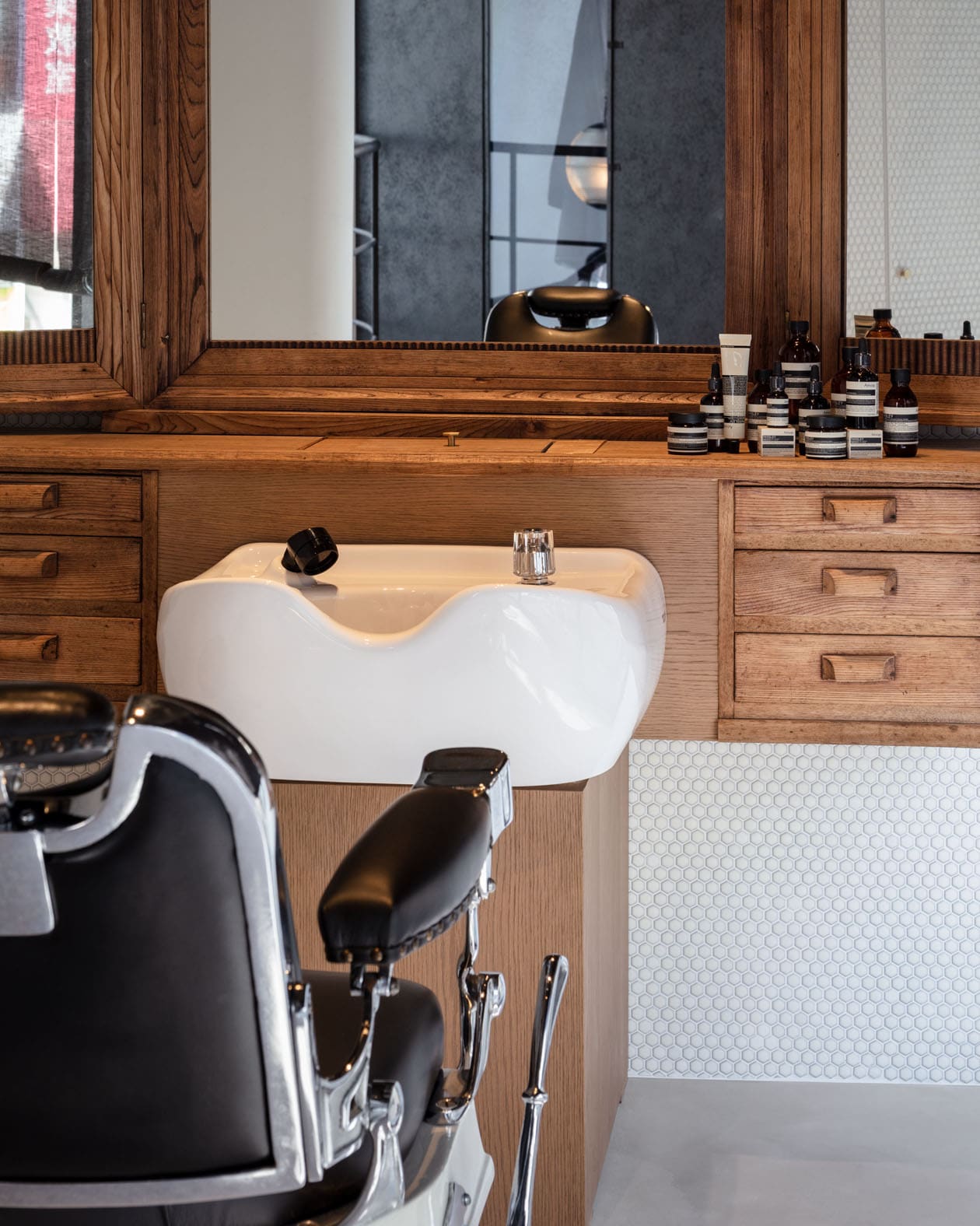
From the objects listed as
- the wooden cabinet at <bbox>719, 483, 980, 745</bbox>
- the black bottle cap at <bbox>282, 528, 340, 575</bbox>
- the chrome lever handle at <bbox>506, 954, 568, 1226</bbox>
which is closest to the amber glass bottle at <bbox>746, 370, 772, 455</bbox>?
the wooden cabinet at <bbox>719, 483, 980, 745</bbox>

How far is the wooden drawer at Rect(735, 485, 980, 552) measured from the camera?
2.09 meters

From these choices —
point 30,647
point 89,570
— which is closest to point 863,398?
point 89,570

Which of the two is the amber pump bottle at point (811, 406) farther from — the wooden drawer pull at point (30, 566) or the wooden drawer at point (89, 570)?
the wooden drawer pull at point (30, 566)

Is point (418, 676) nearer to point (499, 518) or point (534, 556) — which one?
point (534, 556)

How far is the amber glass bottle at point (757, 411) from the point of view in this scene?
2309 mm

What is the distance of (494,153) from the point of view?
2.41 meters

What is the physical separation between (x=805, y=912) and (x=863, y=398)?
98 cm

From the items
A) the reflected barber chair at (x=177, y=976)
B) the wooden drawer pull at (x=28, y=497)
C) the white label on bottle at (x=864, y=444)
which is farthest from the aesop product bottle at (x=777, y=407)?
the reflected barber chair at (x=177, y=976)

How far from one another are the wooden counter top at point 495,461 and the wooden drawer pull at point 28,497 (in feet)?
0.12

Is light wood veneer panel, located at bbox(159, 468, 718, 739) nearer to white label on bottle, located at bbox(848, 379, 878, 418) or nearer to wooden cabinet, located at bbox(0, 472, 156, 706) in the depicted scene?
wooden cabinet, located at bbox(0, 472, 156, 706)

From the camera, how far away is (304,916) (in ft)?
6.77

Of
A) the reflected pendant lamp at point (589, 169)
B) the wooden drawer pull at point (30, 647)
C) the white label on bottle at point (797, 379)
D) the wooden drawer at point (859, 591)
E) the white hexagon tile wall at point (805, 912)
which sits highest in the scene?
the reflected pendant lamp at point (589, 169)

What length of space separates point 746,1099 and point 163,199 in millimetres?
1887

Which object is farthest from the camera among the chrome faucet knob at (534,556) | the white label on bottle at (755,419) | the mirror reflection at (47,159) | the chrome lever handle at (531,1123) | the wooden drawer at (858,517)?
the mirror reflection at (47,159)
